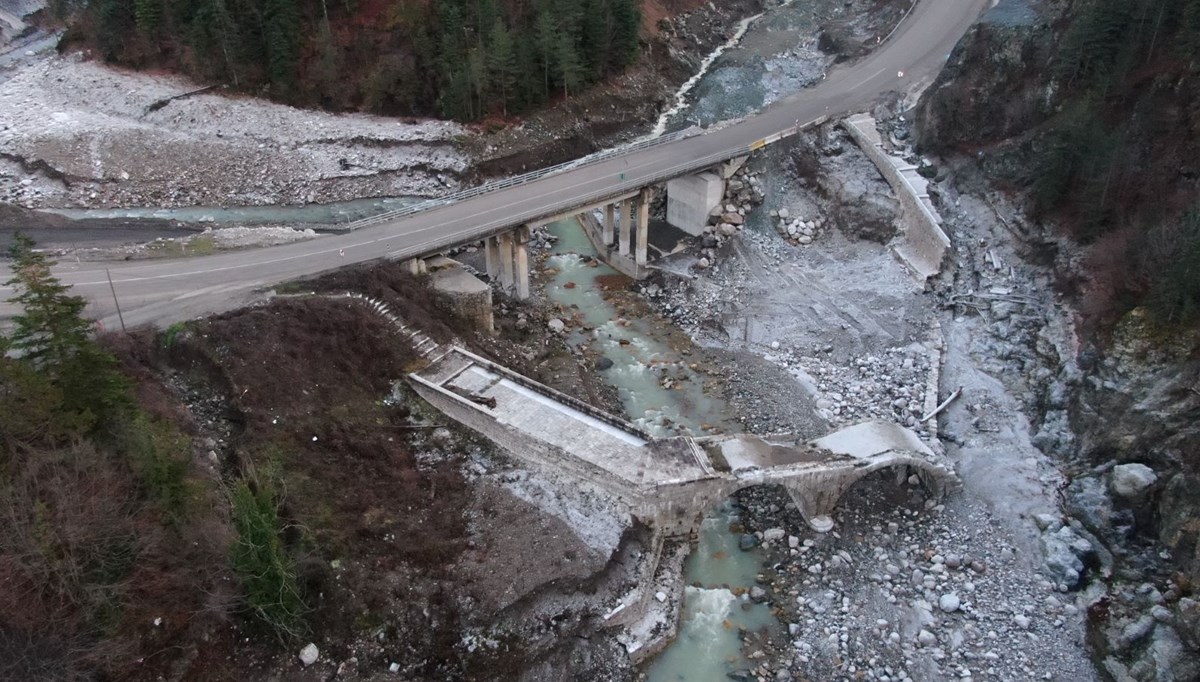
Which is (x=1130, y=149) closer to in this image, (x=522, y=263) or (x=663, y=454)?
(x=663, y=454)

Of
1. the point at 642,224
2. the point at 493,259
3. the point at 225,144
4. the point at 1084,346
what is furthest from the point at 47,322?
the point at 1084,346

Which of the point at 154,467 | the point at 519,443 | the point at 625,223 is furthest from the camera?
the point at 625,223

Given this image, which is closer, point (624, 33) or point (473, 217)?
point (473, 217)


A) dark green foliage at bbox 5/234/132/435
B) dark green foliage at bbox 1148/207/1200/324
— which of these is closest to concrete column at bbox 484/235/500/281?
dark green foliage at bbox 5/234/132/435

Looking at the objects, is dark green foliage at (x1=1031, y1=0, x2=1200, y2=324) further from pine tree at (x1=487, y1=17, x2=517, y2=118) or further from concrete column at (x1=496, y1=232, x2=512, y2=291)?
pine tree at (x1=487, y1=17, x2=517, y2=118)

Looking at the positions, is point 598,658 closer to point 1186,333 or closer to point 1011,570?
point 1011,570
